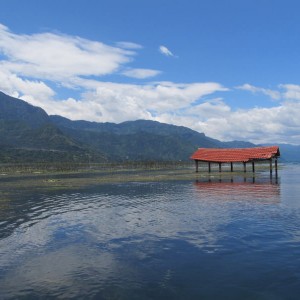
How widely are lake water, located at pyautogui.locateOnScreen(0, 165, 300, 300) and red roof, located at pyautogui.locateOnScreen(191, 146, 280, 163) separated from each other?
203 feet

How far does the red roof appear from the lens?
93.6 m

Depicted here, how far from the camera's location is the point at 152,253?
19172 millimetres

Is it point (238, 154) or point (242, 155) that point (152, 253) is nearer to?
point (242, 155)

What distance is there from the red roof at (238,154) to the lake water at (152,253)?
61813 mm

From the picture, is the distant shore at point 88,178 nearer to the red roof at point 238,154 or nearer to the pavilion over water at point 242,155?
the pavilion over water at point 242,155

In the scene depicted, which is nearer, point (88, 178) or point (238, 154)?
point (88, 178)

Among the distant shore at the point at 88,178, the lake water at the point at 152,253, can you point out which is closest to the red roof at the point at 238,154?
the distant shore at the point at 88,178

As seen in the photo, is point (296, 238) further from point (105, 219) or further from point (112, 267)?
point (105, 219)

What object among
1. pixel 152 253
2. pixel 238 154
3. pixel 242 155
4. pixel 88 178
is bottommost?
pixel 152 253

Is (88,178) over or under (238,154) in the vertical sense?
under

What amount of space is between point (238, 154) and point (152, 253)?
8444 centimetres

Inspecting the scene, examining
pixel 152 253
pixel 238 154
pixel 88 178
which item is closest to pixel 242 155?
pixel 238 154

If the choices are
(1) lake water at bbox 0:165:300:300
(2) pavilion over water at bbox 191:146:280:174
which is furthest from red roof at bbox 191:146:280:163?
(1) lake water at bbox 0:165:300:300

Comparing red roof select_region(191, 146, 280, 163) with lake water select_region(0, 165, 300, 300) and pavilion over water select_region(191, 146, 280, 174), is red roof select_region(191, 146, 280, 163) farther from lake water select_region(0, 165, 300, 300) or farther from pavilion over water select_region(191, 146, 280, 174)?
lake water select_region(0, 165, 300, 300)
